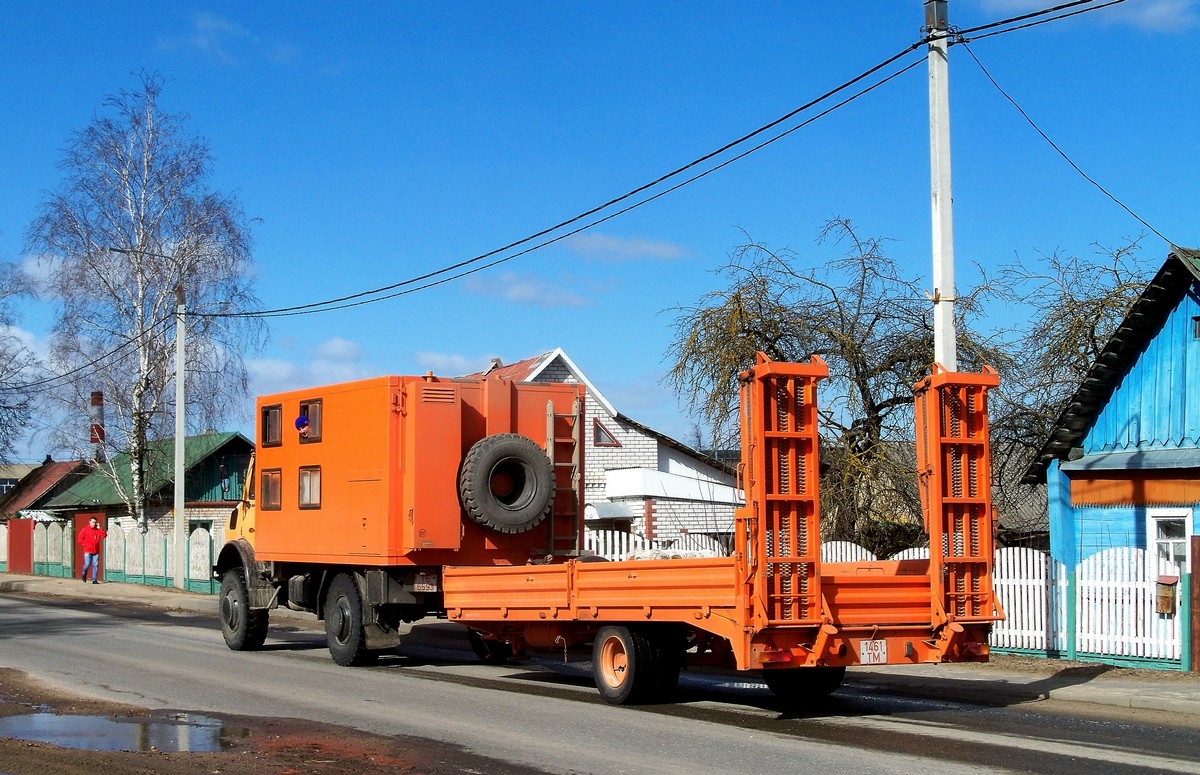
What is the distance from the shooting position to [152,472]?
42.0 metres

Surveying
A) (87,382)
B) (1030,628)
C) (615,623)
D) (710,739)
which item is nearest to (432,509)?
(615,623)

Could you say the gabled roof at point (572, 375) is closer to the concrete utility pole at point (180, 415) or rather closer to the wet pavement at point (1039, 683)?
the concrete utility pole at point (180, 415)

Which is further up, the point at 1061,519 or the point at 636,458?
the point at 636,458

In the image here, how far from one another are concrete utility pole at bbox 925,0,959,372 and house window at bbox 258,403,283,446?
8.79m

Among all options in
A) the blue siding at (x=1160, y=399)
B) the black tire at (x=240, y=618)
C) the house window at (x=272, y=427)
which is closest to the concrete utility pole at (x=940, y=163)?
the blue siding at (x=1160, y=399)

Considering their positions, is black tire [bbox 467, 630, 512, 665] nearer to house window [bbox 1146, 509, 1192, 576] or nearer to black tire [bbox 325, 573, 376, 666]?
black tire [bbox 325, 573, 376, 666]

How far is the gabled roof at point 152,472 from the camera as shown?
4194cm

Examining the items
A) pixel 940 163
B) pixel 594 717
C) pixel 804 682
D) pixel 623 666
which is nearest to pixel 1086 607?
pixel 804 682

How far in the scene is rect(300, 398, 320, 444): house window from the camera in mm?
16672

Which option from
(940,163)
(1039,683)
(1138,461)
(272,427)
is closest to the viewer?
(1039,683)

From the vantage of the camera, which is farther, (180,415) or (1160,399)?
(180,415)

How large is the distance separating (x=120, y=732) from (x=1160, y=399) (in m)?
13.9

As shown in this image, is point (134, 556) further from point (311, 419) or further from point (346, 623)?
point (346, 623)

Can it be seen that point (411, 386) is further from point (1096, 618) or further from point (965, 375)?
point (1096, 618)
